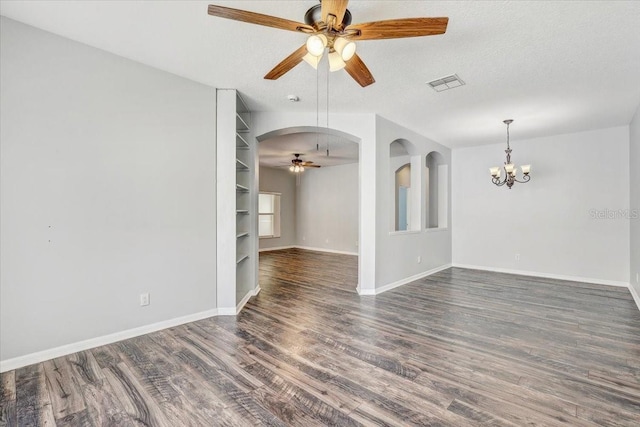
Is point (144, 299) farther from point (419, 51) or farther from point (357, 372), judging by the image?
point (419, 51)

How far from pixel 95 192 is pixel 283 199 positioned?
737cm

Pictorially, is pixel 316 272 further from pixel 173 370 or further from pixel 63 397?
pixel 63 397

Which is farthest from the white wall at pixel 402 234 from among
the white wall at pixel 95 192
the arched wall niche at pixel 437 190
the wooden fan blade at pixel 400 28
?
the wooden fan blade at pixel 400 28

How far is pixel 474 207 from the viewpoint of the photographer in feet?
21.3

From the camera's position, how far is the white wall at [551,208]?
16.5ft

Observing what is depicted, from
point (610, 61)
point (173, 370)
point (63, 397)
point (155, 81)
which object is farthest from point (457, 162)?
point (63, 397)

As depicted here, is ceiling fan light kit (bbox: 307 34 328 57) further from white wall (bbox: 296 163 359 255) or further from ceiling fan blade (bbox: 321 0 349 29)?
white wall (bbox: 296 163 359 255)

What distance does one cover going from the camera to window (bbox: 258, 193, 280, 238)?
9750 millimetres

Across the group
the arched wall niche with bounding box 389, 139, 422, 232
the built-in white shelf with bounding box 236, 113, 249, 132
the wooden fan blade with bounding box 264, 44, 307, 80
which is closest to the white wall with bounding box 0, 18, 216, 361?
the built-in white shelf with bounding box 236, 113, 249, 132

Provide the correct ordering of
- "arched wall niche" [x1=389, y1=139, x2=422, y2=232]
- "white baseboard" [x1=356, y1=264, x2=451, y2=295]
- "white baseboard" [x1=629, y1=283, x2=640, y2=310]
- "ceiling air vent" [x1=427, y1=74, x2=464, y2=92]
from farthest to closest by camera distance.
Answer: "arched wall niche" [x1=389, y1=139, x2=422, y2=232], "white baseboard" [x1=356, y1=264, x2=451, y2=295], "white baseboard" [x1=629, y1=283, x2=640, y2=310], "ceiling air vent" [x1=427, y1=74, x2=464, y2=92]

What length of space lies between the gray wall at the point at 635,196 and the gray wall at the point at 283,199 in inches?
316

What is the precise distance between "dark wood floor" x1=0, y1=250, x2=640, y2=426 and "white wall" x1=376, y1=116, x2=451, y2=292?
103 centimetres

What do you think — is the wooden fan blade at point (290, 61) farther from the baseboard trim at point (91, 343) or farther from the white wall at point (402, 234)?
the baseboard trim at point (91, 343)

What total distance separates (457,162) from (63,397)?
7145 millimetres
